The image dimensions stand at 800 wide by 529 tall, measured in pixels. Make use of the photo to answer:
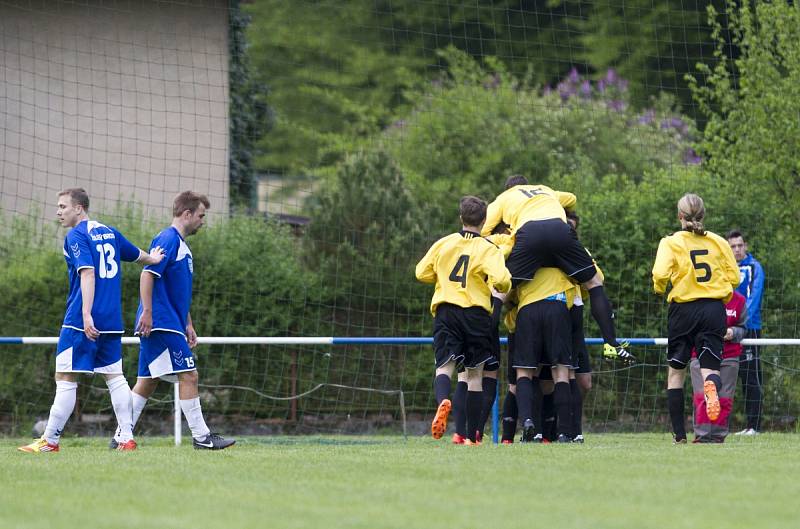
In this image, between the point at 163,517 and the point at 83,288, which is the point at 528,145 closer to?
the point at 83,288

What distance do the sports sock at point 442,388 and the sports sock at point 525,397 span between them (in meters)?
0.61

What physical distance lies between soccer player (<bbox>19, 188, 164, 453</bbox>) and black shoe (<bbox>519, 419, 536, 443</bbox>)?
2.76 m

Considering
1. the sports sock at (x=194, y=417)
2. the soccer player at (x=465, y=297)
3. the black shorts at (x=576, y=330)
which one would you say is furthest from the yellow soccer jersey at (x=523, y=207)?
the sports sock at (x=194, y=417)

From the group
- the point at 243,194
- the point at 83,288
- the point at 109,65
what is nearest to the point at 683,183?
the point at 83,288

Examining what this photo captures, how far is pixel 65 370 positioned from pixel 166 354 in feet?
2.25

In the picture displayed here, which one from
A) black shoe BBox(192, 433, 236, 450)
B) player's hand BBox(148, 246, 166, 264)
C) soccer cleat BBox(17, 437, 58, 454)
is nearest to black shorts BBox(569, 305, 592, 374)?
black shoe BBox(192, 433, 236, 450)

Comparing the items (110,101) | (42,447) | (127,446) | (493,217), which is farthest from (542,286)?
(110,101)

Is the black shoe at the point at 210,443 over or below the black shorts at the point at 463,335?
below

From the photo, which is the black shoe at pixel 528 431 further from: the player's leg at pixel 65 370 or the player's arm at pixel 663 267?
the player's leg at pixel 65 370

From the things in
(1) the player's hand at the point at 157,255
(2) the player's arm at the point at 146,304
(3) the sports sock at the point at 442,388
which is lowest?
(3) the sports sock at the point at 442,388

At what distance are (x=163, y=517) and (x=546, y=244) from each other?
16.7 ft

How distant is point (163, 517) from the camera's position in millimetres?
4941

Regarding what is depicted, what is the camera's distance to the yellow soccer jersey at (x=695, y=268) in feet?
31.1

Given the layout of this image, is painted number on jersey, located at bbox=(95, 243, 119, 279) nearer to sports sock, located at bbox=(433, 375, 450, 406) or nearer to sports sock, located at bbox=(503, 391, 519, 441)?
sports sock, located at bbox=(433, 375, 450, 406)
